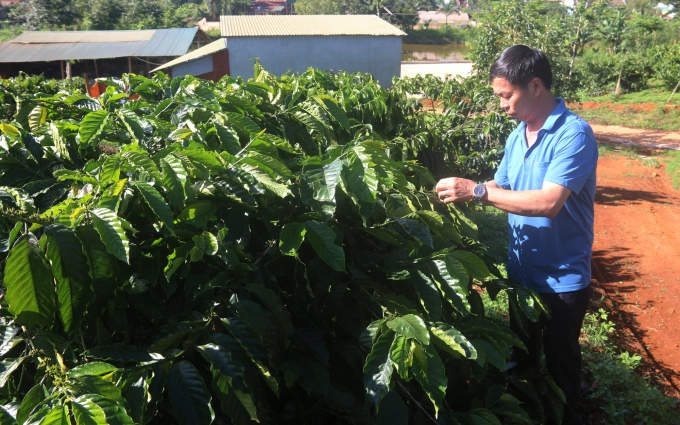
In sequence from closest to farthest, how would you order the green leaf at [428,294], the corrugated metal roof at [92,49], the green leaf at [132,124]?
the green leaf at [428,294] → the green leaf at [132,124] → the corrugated metal roof at [92,49]

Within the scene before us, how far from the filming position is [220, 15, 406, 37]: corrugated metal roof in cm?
1875

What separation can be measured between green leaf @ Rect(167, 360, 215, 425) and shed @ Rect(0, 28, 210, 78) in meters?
21.0

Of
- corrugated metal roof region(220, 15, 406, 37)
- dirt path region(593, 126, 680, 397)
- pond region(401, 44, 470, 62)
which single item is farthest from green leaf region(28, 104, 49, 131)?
pond region(401, 44, 470, 62)

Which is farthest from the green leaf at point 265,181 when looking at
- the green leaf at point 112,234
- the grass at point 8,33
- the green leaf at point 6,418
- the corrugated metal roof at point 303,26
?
the grass at point 8,33

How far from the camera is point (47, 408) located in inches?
38.1

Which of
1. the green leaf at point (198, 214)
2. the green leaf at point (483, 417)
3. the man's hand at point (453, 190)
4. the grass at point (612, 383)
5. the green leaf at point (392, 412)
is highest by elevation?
the green leaf at point (198, 214)

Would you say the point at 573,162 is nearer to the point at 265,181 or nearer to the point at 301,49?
the point at 265,181

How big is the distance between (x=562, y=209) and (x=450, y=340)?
1.21 metres

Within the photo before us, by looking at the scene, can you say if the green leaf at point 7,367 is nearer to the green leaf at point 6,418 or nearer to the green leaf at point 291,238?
the green leaf at point 6,418

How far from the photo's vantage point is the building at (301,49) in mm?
18281

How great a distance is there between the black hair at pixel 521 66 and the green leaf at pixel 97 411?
1.88 m

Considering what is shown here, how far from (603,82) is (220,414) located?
73.1 ft

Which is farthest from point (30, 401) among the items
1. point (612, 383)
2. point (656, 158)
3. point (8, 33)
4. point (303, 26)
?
point (8, 33)

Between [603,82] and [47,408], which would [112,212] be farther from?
[603,82]
